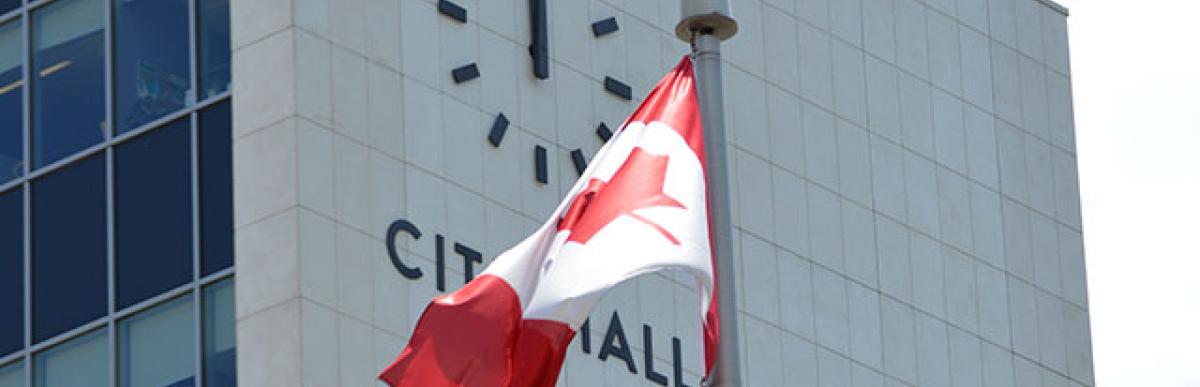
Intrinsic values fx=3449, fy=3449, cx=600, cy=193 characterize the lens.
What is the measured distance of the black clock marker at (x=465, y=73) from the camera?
38031 millimetres

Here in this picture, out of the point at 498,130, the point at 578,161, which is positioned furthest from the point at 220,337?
the point at 578,161

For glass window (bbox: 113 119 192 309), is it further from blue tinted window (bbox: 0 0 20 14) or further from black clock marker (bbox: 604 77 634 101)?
black clock marker (bbox: 604 77 634 101)

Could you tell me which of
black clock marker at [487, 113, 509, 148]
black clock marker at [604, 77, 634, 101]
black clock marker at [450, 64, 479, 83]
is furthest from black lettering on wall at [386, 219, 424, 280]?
black clock marker at [604, 77, 634, 101]

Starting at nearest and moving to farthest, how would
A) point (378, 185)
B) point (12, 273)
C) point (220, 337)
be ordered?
point (220, 337) → point (378, 185) → point (12, 273)

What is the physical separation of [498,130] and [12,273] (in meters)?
5.57

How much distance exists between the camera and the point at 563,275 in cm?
2494

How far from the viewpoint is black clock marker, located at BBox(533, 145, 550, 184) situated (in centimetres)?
3869

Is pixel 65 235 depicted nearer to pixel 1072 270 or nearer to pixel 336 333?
pixel 336 333

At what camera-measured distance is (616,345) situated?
38.7 m

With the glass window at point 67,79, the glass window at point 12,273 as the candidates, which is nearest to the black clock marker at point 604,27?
the glass window at point 67,79

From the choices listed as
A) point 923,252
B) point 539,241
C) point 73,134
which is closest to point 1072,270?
point 923,252

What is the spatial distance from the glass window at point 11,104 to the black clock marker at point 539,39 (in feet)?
18.9

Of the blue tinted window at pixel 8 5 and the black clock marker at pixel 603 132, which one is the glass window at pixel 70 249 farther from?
the black clock marker at pixel 603 132

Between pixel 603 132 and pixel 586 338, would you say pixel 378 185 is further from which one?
pixel 603 132
